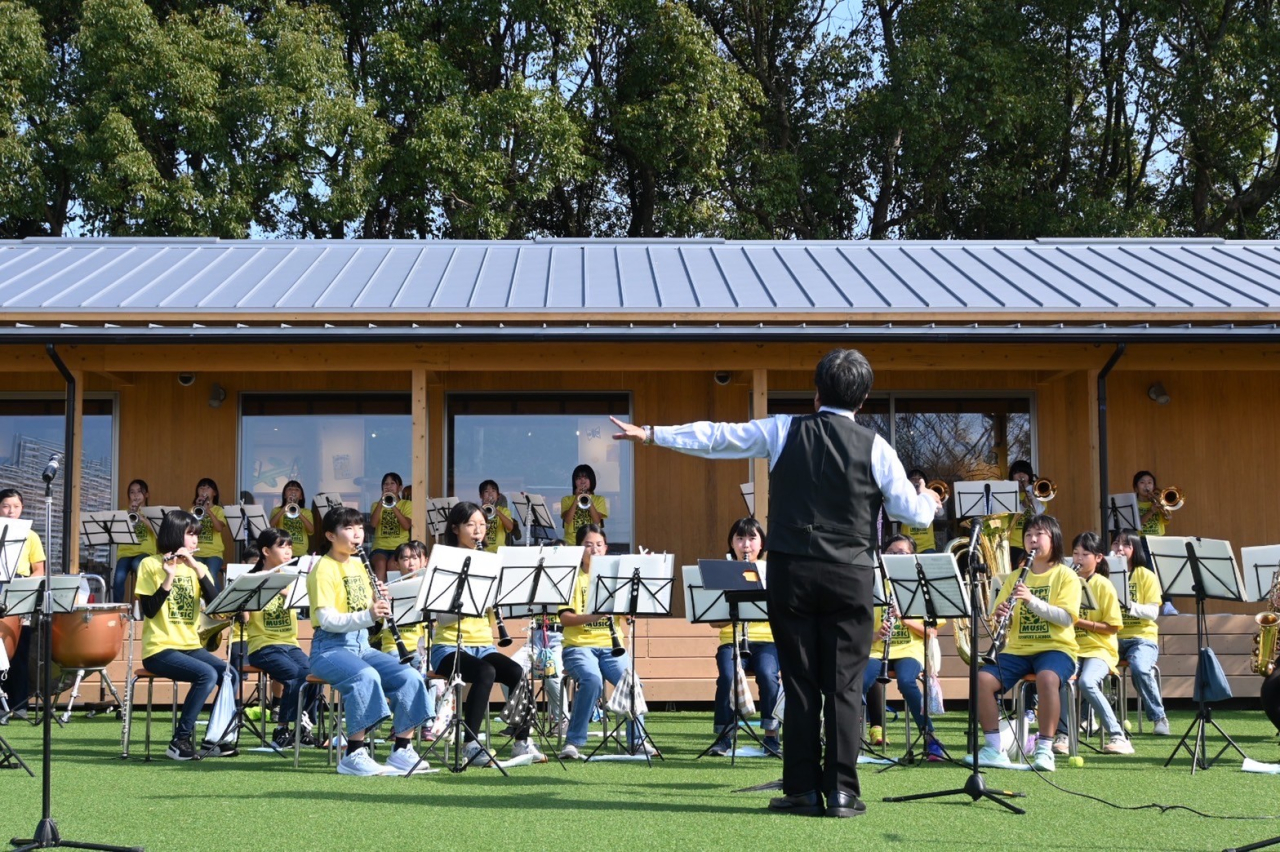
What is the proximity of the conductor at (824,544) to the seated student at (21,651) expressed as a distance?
6795 millimetres

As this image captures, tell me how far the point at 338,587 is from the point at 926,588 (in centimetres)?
357

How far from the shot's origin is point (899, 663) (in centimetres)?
951

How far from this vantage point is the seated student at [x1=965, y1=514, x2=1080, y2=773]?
8508 millimetres

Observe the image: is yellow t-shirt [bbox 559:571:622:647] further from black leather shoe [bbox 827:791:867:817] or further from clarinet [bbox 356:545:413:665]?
black leather shoe [bbox 827:791:867:817]

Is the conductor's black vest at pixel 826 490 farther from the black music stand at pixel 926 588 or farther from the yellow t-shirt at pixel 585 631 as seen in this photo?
the yellow t-shirt at pixel 585 631

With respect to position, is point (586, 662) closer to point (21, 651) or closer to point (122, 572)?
point (21, 651)

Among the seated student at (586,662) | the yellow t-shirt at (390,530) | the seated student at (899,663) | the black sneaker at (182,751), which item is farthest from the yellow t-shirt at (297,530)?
the seated student at (899,663)

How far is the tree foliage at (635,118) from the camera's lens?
2158cm

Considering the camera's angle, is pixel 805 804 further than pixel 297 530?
No

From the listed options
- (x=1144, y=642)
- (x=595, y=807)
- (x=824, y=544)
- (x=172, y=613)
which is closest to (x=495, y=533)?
(x=172, y=613)

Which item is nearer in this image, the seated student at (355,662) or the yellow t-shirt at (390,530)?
the seated student at (355,662)

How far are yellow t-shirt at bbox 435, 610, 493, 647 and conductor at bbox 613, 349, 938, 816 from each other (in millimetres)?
3077

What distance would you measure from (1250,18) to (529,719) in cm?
2084

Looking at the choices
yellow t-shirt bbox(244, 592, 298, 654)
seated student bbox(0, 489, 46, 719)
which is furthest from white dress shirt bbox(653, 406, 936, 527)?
seated student bbox(0, 489, 46, 719)
